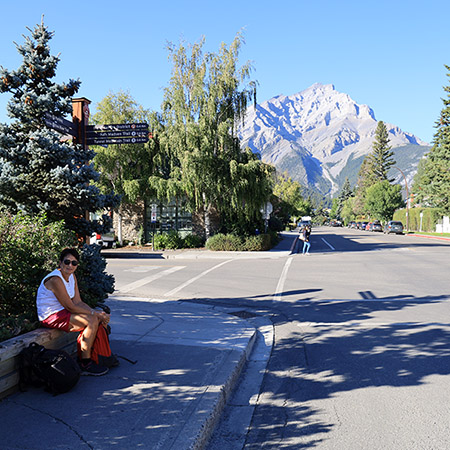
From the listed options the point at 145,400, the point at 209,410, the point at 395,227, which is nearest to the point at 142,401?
the point at 145,400

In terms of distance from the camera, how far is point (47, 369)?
4051 millimetres

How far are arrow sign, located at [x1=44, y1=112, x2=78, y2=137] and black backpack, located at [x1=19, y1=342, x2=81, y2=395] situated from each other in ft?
12.2

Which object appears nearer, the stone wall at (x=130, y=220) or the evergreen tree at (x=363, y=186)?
the stone wall at (x=130, y=220)

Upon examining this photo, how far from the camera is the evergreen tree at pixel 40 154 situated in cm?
660

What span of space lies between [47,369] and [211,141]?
2044 centimetres

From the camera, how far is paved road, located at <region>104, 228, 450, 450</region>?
361 cm

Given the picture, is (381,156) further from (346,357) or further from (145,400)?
(145,400)

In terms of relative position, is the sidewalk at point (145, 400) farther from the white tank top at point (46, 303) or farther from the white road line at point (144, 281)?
the white road line at point (144, 281)

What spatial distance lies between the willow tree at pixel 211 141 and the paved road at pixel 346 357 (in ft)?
35.9

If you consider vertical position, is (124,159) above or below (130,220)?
above

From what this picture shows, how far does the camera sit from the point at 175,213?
28.0 meters

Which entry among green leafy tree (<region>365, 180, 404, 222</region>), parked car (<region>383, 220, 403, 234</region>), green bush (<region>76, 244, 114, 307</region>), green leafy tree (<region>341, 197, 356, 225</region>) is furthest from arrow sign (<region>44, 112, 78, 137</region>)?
green leafy tree (<region>341, 197, 356, 225</region>)

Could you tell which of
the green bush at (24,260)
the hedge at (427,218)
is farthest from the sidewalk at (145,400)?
the hedge at (427,218)

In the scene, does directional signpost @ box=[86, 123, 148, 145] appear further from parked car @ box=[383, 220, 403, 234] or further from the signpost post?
Answer: parked car @ box=[383, 220, 403, 234]
